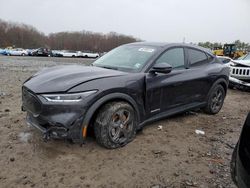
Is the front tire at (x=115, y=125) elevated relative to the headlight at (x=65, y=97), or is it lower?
lower

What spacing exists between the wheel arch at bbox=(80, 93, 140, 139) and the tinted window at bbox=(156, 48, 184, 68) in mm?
949

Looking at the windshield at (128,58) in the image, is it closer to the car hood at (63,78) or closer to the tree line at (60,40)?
the car hood at (63,78)

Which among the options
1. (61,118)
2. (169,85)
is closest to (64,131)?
(61,118)

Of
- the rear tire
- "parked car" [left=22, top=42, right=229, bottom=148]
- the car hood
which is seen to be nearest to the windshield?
"parked car" [left=22, top=42, right=229, bottom=148]

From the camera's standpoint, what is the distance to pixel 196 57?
18.1 ft

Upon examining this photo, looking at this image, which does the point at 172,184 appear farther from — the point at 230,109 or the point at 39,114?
the point at 230,109

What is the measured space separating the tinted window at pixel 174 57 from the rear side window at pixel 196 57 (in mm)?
279

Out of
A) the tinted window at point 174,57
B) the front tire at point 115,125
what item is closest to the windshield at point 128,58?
the tinted window at point 174,57

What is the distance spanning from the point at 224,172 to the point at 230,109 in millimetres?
3836

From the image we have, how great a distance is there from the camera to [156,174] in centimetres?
342

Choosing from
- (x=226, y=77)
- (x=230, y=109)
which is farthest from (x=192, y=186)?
(x=230, y=109)

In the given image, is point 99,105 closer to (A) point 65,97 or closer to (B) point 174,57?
(A) point 65,97

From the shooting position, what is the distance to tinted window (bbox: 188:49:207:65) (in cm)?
534

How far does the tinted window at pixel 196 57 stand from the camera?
5.34 meters
